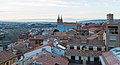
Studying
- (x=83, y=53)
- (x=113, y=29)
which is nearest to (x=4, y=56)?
(x=83, y=53)

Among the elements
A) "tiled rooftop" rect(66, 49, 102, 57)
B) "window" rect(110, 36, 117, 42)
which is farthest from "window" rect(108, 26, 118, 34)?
"tiled rooftop" rect(66, 49, 102, 57)

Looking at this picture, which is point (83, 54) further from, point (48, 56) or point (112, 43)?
point (48, 56)

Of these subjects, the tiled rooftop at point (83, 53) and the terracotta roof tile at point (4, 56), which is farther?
the tiled rooftop at point (83, 53)

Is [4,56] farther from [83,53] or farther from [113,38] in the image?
[113,38]

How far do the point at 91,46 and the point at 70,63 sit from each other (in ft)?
24.7

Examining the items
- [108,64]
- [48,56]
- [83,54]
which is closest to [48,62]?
[48,56]

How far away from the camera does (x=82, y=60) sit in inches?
1923

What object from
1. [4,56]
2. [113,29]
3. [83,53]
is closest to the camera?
Result: [4,56]

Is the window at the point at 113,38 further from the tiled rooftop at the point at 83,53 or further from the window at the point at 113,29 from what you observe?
the tiled rooftop at the point at 83,53

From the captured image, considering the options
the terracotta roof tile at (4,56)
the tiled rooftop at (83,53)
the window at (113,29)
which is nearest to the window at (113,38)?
the window at (113,29)

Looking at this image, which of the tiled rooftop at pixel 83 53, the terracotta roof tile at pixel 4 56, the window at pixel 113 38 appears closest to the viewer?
the terracotta roof tile at pixel 4 56

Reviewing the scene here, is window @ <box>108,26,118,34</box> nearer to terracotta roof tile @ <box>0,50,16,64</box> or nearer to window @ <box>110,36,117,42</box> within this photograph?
window @ <box>110,36,117,42</box>

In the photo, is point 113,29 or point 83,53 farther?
point 113,29

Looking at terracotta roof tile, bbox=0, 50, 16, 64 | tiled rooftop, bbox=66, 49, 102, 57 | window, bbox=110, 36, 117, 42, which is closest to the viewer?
terracotta roof tile, bbox=0, 50, 16, 64
